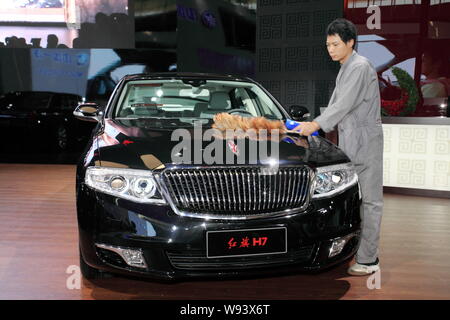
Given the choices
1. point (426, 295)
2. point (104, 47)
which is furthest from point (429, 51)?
point (426, 295)

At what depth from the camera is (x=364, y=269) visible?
2.71 m

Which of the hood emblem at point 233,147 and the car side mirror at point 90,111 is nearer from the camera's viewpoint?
the hood emblem at point 233,147

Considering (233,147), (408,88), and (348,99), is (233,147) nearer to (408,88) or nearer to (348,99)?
(348,99)

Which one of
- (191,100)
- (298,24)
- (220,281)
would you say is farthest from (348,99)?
(298,24)

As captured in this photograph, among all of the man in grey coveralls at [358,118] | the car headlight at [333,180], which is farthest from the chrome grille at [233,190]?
the man in grey coveralls at [358,118]

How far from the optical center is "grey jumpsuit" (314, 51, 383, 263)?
2.51m

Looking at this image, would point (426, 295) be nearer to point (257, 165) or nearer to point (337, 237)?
point (337, 237)

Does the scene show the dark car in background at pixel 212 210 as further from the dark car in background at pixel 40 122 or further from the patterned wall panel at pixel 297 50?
the dark car in background at pixel 40 122

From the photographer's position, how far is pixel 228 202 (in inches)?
77.3

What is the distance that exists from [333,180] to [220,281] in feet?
2.63

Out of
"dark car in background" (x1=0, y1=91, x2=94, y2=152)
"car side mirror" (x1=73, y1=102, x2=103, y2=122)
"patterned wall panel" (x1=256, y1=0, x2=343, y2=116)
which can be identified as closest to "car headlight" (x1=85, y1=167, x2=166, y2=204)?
"car side mirror" (x1=73, y1=102, x2=103, y2=122)

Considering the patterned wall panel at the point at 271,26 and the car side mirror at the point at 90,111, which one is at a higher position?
the patterned wall panel at the point at 271,26

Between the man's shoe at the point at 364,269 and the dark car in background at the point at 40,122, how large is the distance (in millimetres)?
7476

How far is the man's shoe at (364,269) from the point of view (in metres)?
2.70
